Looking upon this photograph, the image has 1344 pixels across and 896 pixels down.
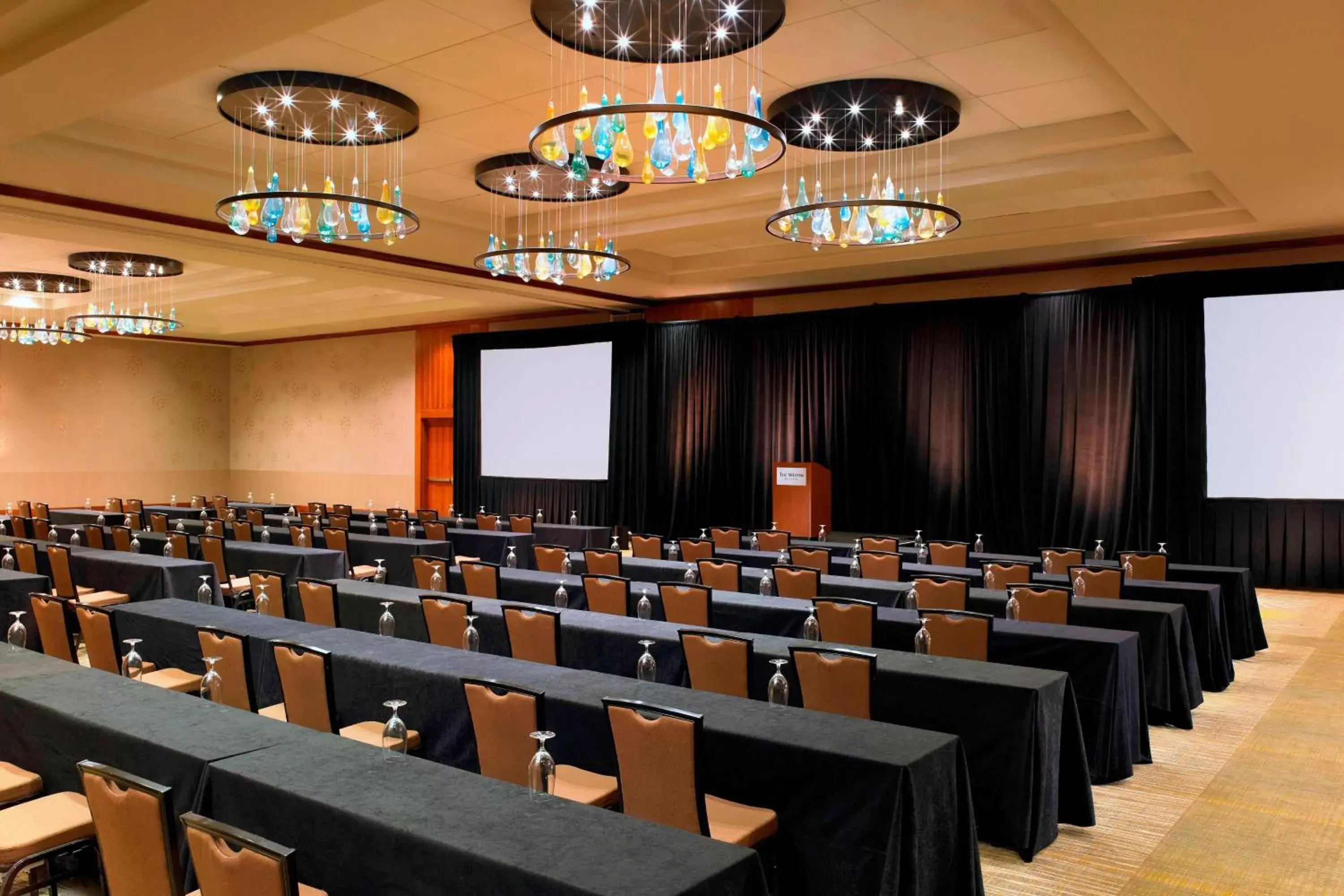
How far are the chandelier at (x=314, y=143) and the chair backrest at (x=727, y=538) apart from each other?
15.6ft

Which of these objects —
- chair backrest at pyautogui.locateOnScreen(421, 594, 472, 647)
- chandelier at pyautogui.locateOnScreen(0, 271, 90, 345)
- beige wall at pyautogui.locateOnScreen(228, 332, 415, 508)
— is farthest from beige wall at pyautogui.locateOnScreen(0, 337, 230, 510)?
chair backrest at pyautogui.locateOnScreen(421, 594, 472, 647)

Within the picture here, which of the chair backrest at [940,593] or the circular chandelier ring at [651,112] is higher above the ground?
the circular chandelier ring at [651,112]

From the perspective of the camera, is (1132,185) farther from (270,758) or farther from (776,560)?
(270,758)

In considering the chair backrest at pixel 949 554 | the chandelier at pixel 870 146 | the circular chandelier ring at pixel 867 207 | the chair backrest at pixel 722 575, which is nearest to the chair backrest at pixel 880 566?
the chair backrest at pixel 949 554

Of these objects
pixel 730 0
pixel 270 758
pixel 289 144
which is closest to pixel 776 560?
pixel 730 0

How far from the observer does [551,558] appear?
9234mm

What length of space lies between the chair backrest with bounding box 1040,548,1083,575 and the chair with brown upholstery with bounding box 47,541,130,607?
303 inches

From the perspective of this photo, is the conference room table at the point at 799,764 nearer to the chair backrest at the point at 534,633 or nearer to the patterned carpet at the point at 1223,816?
the patterned carpet at the point at 1223,816

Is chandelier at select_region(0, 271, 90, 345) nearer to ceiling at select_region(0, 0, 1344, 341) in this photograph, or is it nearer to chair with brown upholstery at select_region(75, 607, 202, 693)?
ceiling at select_region(0, 0, 1344, 341)

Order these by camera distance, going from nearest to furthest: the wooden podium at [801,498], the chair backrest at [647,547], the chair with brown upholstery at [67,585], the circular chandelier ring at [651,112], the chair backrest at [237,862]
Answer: the chair backrest at [237,862]
the circular chandelier ring at [651,112]
the chair with brown upholstery at [67,585]
the chair backrest at [647,547]
the wooden podium at [801,498]

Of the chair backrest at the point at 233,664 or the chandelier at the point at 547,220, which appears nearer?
the chair backrest at the point at 233,664

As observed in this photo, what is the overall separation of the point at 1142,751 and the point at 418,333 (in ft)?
57.2

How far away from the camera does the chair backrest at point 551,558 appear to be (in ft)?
30.2

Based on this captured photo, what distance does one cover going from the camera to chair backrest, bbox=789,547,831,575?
Answer: 29.2 ft
